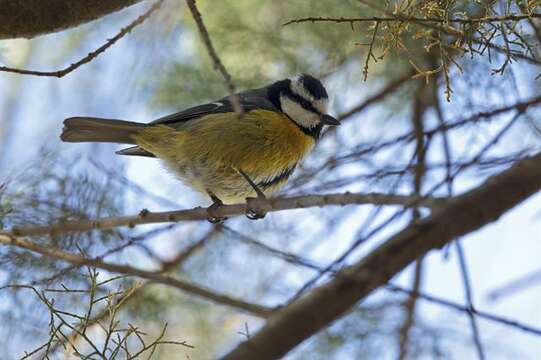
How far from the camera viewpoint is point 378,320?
4.02 meters

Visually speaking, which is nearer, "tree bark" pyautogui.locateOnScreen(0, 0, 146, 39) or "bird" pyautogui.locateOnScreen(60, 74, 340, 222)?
"tree bark" pyautogui.locateOnScreen(0, 0, 146, 39)

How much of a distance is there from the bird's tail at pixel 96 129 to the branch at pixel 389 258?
2.44 meters

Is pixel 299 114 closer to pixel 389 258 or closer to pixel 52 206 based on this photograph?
pixel 52 206

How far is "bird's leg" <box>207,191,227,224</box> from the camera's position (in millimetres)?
2890

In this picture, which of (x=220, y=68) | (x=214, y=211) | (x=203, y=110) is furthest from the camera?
(x=203, y=110)

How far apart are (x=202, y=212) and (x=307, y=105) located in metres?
1.20

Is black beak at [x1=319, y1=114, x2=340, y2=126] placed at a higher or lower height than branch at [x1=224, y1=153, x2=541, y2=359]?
higher

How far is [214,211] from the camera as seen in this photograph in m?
2.92

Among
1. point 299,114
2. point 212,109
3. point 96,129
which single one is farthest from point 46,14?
point 299,114

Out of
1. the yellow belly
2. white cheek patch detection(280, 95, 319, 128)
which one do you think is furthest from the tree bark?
white cheek patch detection(280, 95, 319, 128)

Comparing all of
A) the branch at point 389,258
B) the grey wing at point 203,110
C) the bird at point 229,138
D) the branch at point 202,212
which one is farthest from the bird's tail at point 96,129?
the branch at point 389,258

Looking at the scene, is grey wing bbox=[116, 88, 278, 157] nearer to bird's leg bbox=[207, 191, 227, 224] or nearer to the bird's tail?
the bird's tail

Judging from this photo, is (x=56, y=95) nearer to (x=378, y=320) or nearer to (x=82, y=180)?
(x=82, y=180)

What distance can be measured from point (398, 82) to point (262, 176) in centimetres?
101
